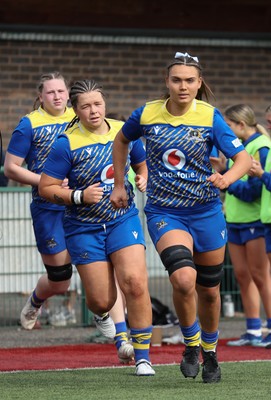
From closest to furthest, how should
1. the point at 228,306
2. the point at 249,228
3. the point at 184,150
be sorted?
the point at 184,150, the point at 249,228, the point at 228,306

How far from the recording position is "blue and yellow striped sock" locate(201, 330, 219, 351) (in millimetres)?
7723

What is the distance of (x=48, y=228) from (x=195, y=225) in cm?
227

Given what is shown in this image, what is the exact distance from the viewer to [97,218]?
8.06m

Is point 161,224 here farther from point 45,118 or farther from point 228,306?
point 228,306

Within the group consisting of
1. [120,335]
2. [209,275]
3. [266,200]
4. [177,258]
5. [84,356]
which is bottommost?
[84,356]

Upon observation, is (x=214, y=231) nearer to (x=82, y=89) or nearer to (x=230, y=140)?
(x=230, y=140)

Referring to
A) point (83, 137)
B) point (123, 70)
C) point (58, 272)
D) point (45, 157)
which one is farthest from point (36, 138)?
point (123, 70)

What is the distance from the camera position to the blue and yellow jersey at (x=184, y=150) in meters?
7.49

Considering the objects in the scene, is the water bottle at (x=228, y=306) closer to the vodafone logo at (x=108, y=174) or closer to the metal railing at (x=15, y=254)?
the metal railing at (x=15, y=254)

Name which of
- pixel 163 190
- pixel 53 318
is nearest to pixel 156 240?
pixel 163 190

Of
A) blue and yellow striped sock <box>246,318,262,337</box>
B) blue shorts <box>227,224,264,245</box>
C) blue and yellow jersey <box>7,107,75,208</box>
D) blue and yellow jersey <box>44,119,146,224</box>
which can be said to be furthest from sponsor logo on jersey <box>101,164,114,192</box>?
blue and yellow striped sock <box>246,318,262,337</box>

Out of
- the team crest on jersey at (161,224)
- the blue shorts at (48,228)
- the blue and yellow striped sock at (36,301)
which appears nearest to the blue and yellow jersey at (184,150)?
the team crest on jersey at (161,224)

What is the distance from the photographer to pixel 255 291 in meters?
10.9

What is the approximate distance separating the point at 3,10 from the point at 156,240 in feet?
25.2
